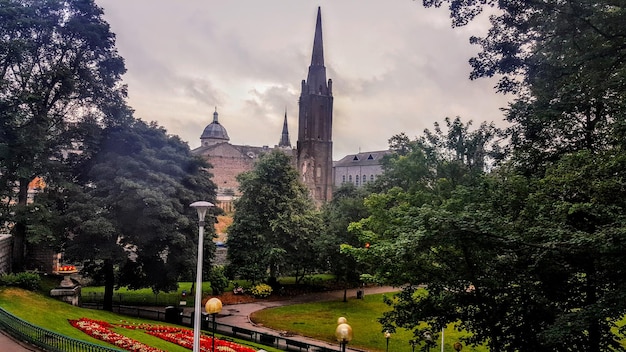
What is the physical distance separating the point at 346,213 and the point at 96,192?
19.9 m

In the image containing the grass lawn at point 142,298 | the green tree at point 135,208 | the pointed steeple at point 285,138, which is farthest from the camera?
the pointed steeple at point 285,138

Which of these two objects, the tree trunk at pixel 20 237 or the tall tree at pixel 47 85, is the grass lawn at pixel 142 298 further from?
A: the tall tree at pixel 47 85

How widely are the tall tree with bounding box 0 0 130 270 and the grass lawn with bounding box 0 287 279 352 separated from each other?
14.3 ft

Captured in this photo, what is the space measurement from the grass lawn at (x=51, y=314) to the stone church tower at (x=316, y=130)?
2415 inches

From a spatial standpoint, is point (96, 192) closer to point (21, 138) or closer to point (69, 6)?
point (21, 138)

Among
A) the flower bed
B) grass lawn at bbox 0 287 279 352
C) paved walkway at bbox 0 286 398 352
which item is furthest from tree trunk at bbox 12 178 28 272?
paved walkway at bbox 0 286 398 352

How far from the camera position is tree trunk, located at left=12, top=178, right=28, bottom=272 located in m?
24.9

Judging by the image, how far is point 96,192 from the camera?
25000mm

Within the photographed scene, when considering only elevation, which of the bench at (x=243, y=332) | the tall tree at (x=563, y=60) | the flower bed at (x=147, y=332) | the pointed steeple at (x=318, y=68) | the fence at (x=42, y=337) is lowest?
the bench at (x=243, y=332)

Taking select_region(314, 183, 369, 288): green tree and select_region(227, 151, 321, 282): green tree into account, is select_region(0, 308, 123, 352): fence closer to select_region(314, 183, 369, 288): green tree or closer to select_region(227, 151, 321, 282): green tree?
select_region(227, 151, 321, 282): green tree

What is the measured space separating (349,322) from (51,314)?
1673cm

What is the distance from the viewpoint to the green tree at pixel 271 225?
1420 inches

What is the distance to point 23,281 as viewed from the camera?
22.5 metres

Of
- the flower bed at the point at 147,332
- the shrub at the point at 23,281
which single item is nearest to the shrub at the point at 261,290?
the flower bed at the point at 147,332
